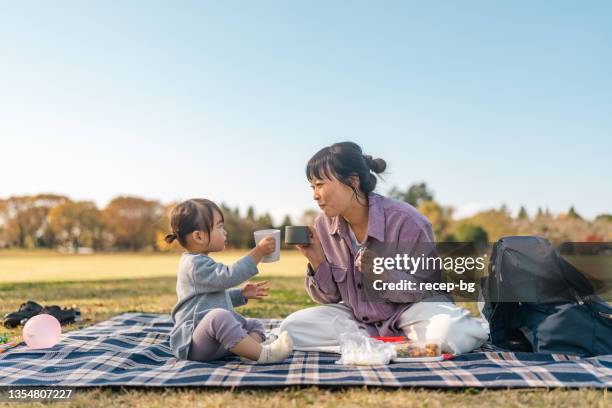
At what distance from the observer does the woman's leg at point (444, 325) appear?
4.14 m

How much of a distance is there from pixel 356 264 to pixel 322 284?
0.35 metres

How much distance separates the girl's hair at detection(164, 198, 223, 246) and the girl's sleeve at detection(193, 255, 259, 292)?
9.4 inches

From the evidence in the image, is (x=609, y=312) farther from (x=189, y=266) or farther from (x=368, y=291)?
(x=189, y=266)

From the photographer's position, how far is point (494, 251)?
15.2 ft

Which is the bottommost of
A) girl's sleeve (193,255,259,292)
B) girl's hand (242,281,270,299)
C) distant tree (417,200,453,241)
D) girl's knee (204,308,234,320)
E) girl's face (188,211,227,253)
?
distant tree (417,200,453,241)

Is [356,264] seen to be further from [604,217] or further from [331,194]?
[604,217]

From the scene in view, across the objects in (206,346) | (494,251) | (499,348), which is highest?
(494,251)

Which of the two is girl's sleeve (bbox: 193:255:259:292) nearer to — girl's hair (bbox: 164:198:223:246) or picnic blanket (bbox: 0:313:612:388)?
girl's hair (bbox: 164:198:223:246)

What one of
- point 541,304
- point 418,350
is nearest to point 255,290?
point 418,350

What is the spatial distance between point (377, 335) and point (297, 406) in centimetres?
161

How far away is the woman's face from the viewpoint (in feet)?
14.2

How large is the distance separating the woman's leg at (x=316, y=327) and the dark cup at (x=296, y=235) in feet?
1.92

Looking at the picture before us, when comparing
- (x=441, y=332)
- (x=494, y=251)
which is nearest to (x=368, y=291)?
Answer: (x=441, y=332)

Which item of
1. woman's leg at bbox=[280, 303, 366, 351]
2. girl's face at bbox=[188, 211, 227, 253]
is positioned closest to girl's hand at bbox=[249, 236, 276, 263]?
girl's face at bbox=[188, 211, 227, 253]
